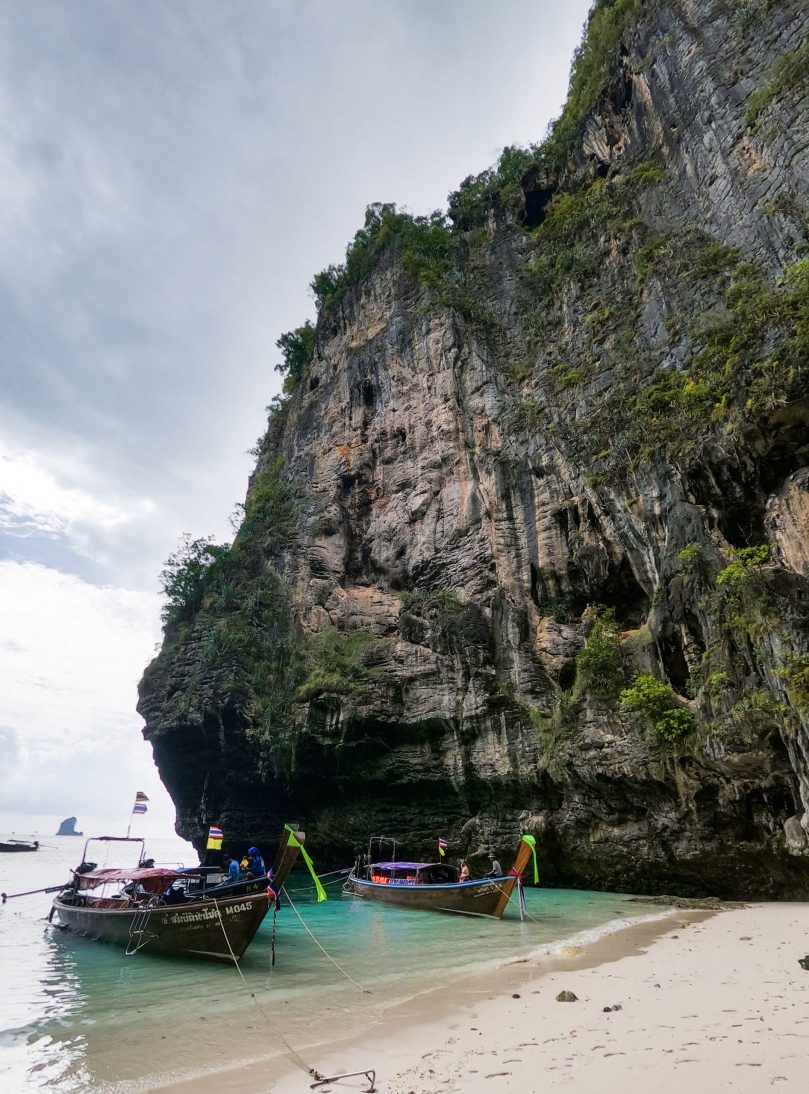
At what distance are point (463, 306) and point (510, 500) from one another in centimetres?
1106

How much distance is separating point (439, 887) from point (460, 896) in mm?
662

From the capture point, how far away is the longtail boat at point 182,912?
384 inches

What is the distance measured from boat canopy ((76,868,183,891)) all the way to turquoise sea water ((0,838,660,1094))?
123 centimetres

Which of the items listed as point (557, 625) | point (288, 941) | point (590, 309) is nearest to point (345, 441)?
point (590, 309)

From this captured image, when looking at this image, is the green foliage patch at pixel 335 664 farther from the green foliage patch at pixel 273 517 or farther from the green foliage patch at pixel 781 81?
the green foliage patch at pixel 781 81

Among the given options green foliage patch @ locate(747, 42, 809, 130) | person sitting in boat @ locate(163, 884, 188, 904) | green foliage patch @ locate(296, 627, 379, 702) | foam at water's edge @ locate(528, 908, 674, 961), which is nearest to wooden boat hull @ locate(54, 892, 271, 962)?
person sitting in boat @ locate(163, 884, 188, 904)

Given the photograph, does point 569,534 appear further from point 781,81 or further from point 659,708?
point 781,81

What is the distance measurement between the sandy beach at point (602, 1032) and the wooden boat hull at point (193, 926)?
370 centimetres

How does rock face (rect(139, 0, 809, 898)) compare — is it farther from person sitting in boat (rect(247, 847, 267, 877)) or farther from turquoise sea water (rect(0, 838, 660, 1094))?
person sitting in boat (rect(247, 847, 267, 877))

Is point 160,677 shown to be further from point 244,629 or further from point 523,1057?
point 523,1057

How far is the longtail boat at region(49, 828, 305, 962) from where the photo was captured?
976 cm

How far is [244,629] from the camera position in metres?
25.1

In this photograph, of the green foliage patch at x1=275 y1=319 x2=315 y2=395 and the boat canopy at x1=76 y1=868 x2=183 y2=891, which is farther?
the green foliage patch at x1=275 y1=319 x2=315 y2=395

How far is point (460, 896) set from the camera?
13.9 m
